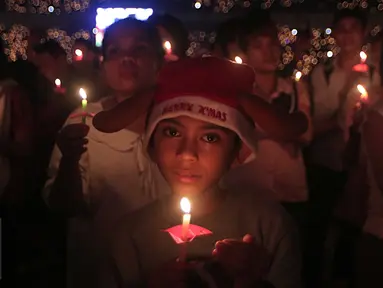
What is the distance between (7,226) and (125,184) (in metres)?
0.35

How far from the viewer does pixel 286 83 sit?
1.28 m

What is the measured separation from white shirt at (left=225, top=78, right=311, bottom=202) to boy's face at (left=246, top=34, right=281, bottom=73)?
0.19 feet

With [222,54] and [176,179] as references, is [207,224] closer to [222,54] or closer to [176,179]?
[176,179]

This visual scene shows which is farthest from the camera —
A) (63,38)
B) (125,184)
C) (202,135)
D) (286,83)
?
(63,38)

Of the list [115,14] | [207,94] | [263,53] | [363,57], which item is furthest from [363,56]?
[115,14]

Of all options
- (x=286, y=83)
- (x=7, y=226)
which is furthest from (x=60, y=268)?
(x=286, y=83)

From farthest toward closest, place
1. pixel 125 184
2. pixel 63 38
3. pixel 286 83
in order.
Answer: pixel 63 38 → pixel 286 83 → pixel 125 184

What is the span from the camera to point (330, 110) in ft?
4.25

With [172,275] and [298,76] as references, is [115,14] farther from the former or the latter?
[172,275]

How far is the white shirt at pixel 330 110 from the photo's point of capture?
1246mm

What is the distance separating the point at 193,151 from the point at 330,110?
40cm

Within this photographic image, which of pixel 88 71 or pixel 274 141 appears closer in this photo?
pixel 274 141

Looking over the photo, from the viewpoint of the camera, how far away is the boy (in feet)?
3.40

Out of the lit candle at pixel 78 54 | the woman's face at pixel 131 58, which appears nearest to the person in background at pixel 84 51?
the lit candle at pixel 78 54
